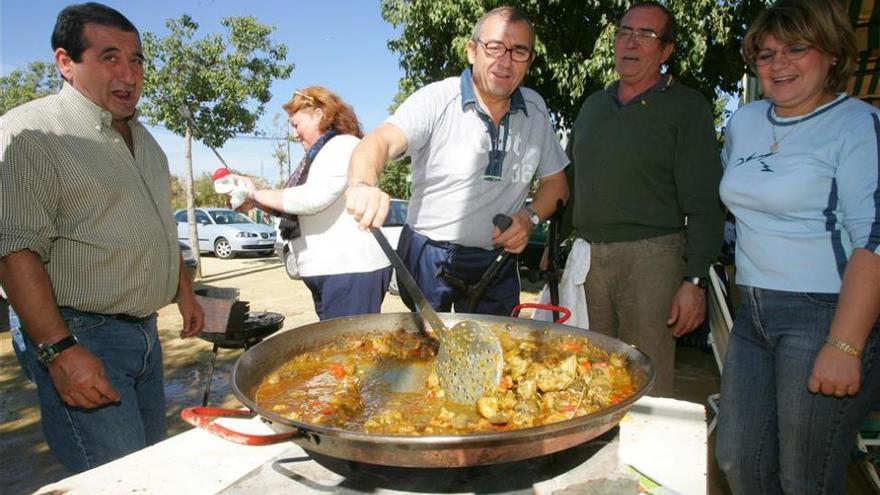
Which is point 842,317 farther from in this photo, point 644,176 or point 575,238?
point 575,238

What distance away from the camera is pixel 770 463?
6.84 feet

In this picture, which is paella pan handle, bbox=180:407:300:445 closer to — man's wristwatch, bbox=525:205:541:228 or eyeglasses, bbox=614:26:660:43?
man's wristwatch, bbox=525:205:541:228

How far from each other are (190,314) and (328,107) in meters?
1.47

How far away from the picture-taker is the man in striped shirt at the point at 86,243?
182cm

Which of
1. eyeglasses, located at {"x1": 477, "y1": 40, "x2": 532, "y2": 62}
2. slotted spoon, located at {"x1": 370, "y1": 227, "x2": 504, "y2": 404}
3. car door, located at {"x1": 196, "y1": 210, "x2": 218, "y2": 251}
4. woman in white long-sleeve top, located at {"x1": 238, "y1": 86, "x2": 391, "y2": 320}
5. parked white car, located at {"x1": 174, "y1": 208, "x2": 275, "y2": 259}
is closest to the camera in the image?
slotted spoon, located at {"x1": 370, "y1": 227, "x2": 504, "y2": 404}

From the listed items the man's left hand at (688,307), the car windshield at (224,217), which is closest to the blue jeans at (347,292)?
the man's left hand at (688,307)

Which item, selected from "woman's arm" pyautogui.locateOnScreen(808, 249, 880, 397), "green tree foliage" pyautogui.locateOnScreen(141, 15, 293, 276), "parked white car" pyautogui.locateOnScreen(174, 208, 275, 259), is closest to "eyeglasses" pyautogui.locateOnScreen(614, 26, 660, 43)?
"woman's arm" pyautogui.locateOnScreen(808, 249, 880, 397)

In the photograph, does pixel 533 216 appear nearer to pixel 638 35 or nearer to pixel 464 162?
pixel 464 162

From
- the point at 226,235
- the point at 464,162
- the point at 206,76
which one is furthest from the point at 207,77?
the point at 464,162

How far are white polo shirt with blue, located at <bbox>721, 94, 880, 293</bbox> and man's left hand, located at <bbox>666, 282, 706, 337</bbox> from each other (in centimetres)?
53

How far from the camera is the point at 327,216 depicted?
10.9ft

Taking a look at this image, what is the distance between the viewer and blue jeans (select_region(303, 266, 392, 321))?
3.36 meters

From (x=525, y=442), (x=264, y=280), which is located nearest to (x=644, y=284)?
(x=525, y=442)

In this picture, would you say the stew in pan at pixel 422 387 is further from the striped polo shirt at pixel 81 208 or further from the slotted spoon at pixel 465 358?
the striped polo shirt at pixel 81 208
